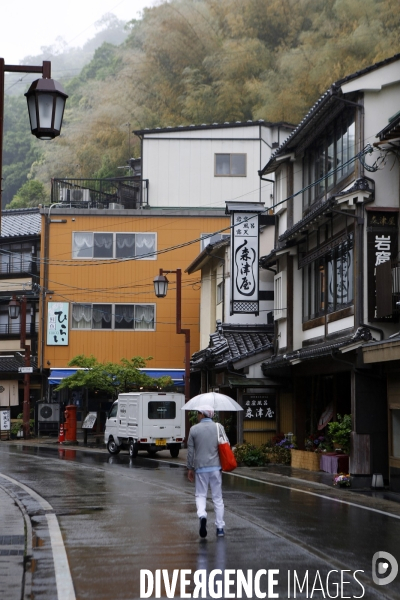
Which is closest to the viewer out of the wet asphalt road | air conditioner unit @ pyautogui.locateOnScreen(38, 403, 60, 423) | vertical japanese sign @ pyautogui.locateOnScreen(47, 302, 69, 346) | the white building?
the wet asphalt road

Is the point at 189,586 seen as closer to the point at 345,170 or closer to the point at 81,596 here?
the point at 81,596

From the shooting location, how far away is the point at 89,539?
37.0ft

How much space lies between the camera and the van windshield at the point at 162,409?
29453 mm

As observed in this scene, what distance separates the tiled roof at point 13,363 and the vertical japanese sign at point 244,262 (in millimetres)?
21316

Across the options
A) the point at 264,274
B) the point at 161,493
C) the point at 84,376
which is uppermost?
the point at 264,274

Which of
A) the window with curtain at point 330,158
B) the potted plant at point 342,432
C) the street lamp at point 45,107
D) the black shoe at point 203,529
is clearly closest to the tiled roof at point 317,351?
the potted plant at point 342,432

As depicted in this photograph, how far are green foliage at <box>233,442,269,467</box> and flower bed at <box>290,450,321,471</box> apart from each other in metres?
0.93

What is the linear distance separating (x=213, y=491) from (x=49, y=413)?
1259 inches

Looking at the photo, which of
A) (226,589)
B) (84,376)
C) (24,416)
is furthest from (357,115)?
(24,416)

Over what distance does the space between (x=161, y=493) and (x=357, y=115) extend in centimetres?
1034

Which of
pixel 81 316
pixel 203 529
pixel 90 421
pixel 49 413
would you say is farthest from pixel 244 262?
pixel 81 316

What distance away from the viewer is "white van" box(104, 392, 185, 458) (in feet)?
96.2

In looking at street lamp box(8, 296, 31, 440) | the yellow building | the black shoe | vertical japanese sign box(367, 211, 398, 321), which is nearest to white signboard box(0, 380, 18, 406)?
the yellow building

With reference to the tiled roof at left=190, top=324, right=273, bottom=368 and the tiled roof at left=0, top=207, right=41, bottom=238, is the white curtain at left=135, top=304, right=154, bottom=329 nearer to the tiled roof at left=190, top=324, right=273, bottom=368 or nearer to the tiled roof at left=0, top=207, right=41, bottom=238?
the tiled roof at left=0, top=207, right=41, bottom=238
